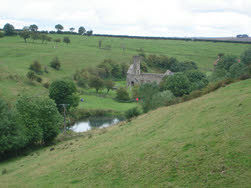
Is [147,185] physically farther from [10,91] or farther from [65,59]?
[65,59]

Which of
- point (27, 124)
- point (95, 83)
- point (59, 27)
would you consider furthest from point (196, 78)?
point (59, 27)

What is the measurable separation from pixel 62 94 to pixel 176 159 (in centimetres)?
5190

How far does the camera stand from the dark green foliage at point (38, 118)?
3831 centimetres

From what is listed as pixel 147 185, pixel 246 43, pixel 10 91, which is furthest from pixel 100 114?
pixel 246 43

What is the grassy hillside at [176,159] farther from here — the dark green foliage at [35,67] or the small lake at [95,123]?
the dark green foliage at [35,67]

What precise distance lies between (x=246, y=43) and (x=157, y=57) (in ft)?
186

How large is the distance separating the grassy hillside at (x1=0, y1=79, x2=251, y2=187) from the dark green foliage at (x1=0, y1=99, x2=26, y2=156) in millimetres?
8861

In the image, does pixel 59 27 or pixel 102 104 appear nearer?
pixel 102 104

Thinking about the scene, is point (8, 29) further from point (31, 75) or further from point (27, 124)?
point (27, 124)

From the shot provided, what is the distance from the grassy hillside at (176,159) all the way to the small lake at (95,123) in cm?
3438

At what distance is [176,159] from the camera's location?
15.8 meters

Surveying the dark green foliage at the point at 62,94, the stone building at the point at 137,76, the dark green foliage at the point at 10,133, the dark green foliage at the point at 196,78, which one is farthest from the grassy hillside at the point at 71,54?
the dark green foliage at the point at 196,78

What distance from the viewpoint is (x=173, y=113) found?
28.8m

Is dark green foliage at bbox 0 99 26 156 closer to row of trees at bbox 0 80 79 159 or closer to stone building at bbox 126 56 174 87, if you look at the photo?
row of trees at bbox 0 80 79 159
